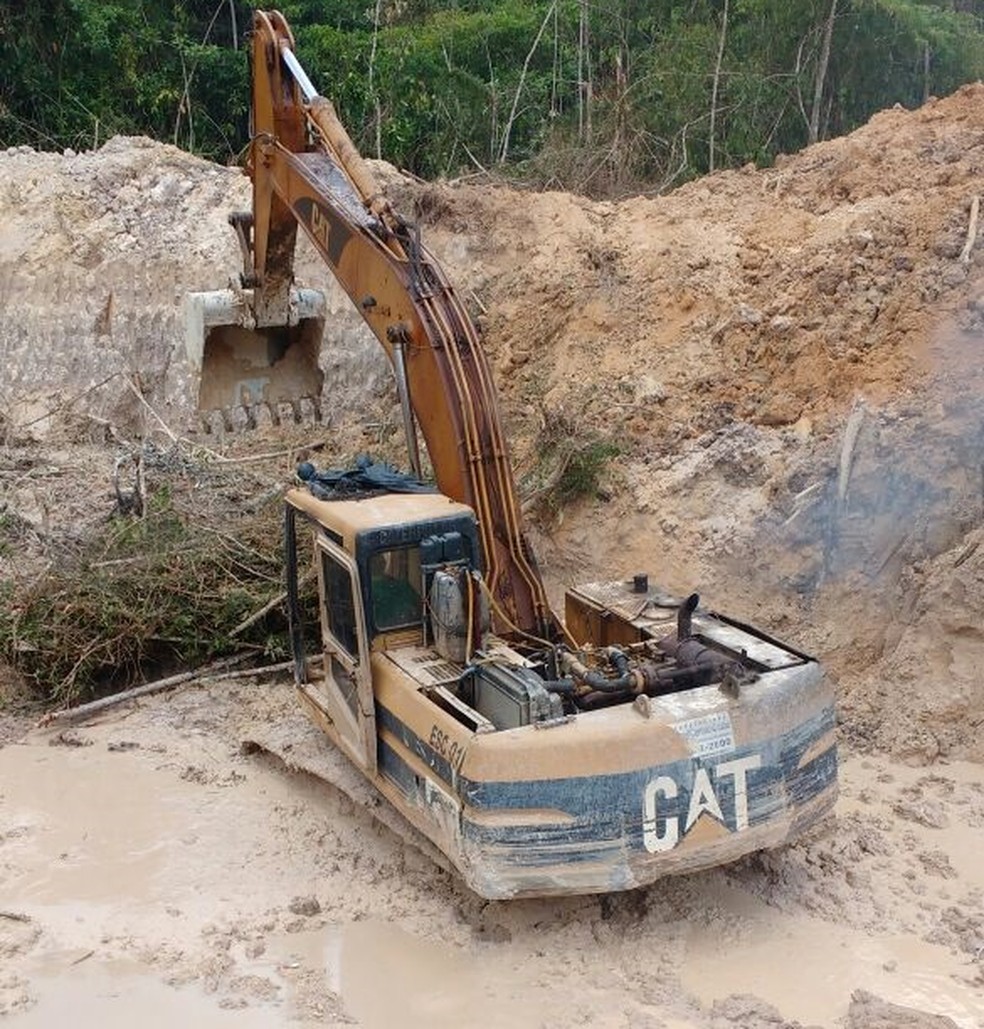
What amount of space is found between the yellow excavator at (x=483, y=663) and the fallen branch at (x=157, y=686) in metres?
1.07

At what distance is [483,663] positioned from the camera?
5.96 metres

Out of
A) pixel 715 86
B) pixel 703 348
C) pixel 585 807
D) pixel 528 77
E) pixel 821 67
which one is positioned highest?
pixel 528 77

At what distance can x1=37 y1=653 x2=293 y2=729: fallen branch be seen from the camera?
823 cm

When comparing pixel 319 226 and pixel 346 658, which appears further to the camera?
pixel 319 226

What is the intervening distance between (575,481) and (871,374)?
7.24 feet

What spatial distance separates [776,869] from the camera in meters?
6.13

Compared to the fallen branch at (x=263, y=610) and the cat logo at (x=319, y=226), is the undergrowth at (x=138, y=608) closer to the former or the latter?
the fallen branch at (x=263, y=610)

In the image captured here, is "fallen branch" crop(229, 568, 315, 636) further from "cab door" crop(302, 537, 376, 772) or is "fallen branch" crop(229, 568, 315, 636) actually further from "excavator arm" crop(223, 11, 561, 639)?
"excavator arm" crop(223, 11, 561, 639)

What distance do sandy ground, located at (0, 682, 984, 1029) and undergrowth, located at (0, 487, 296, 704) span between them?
53.0 inches

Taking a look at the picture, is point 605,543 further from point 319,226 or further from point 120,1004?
point 120,1004

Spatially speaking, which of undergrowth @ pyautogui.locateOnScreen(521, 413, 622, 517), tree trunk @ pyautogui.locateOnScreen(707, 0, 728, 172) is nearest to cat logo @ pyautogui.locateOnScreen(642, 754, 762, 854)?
undergrowth @ pyautogui.locateOnScreen(521, 413, 622, 517)

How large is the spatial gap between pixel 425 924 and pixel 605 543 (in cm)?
388

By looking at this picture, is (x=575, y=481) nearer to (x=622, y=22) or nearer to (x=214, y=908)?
(x=214, y=908)

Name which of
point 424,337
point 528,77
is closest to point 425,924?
point 424,337
